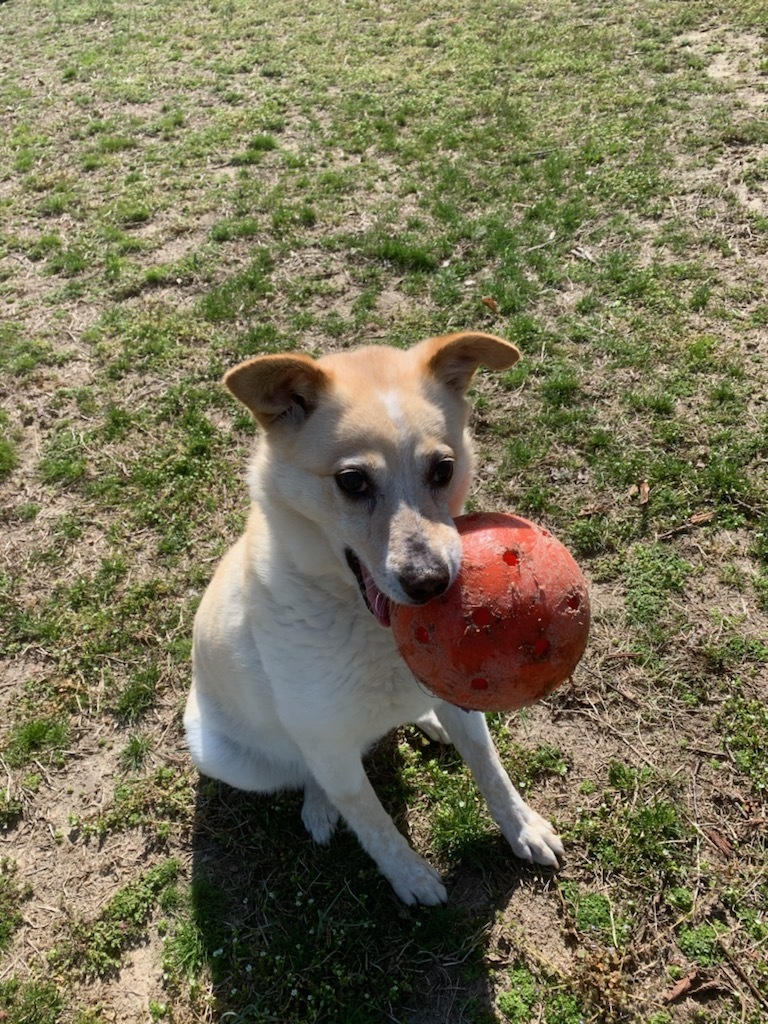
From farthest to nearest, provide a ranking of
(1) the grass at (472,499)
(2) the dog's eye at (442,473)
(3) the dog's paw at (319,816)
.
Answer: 1. (3) the dog's paw at (319,816)
2. (1) the grass at (472,499)
3. (2) the dog's eye at (442,473)

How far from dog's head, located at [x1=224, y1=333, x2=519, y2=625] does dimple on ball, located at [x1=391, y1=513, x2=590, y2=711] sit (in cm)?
12

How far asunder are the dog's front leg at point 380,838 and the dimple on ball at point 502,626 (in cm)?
93

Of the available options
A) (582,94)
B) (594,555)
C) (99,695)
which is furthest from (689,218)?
(99,695)

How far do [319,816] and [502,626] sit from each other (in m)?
1.84

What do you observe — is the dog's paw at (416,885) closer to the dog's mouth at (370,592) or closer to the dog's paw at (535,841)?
the dog's paw at (535,841)

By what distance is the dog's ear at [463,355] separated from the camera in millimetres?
2799

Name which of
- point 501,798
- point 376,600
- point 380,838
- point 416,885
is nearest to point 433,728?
point 501,798

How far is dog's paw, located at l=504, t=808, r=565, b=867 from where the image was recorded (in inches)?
124

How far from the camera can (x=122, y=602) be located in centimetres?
452

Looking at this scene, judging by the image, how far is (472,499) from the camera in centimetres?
466

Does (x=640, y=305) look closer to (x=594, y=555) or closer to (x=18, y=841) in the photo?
(x=594, y=555)

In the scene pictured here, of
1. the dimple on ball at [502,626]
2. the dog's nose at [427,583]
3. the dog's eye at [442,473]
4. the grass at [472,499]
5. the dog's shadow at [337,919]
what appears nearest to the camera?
the dimple on ball at [502,626]

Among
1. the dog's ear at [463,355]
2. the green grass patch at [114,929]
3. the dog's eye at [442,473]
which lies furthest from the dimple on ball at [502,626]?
the green grass patch at [114,929]

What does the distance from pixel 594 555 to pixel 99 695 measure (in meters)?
3.05
